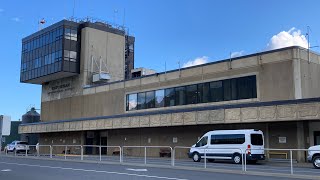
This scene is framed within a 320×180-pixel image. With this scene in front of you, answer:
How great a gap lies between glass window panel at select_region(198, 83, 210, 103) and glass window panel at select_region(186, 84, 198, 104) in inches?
19.0

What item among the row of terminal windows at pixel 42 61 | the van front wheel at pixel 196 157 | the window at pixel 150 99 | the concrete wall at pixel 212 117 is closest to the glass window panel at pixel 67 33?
the row of terminal windows at pixel 42 61

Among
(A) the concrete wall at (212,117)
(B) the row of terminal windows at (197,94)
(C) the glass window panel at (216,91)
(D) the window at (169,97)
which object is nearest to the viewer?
(A) the concrete wall at (212,117)

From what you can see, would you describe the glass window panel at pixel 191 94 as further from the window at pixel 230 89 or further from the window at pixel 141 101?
the window at pixel 141 101

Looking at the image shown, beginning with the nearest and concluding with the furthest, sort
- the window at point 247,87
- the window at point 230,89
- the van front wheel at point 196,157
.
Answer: the van front wheel at point 196,157, the window at point 247,87, the window at point 230,89

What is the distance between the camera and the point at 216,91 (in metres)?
36.4

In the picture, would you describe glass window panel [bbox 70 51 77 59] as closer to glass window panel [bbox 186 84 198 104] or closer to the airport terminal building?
the airport terminal building

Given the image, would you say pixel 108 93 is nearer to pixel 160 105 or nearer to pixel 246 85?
pixel 160 105

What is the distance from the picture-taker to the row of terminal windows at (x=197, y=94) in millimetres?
34094

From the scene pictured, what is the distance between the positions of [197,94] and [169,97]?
3.98 meters

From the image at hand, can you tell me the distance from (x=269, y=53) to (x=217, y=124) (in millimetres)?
7724

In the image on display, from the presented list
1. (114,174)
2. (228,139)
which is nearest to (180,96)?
(228,139)

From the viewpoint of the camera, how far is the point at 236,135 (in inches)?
1127

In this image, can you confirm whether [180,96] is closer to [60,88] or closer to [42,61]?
[60,88]

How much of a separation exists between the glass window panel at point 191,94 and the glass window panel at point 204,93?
1.58ft
